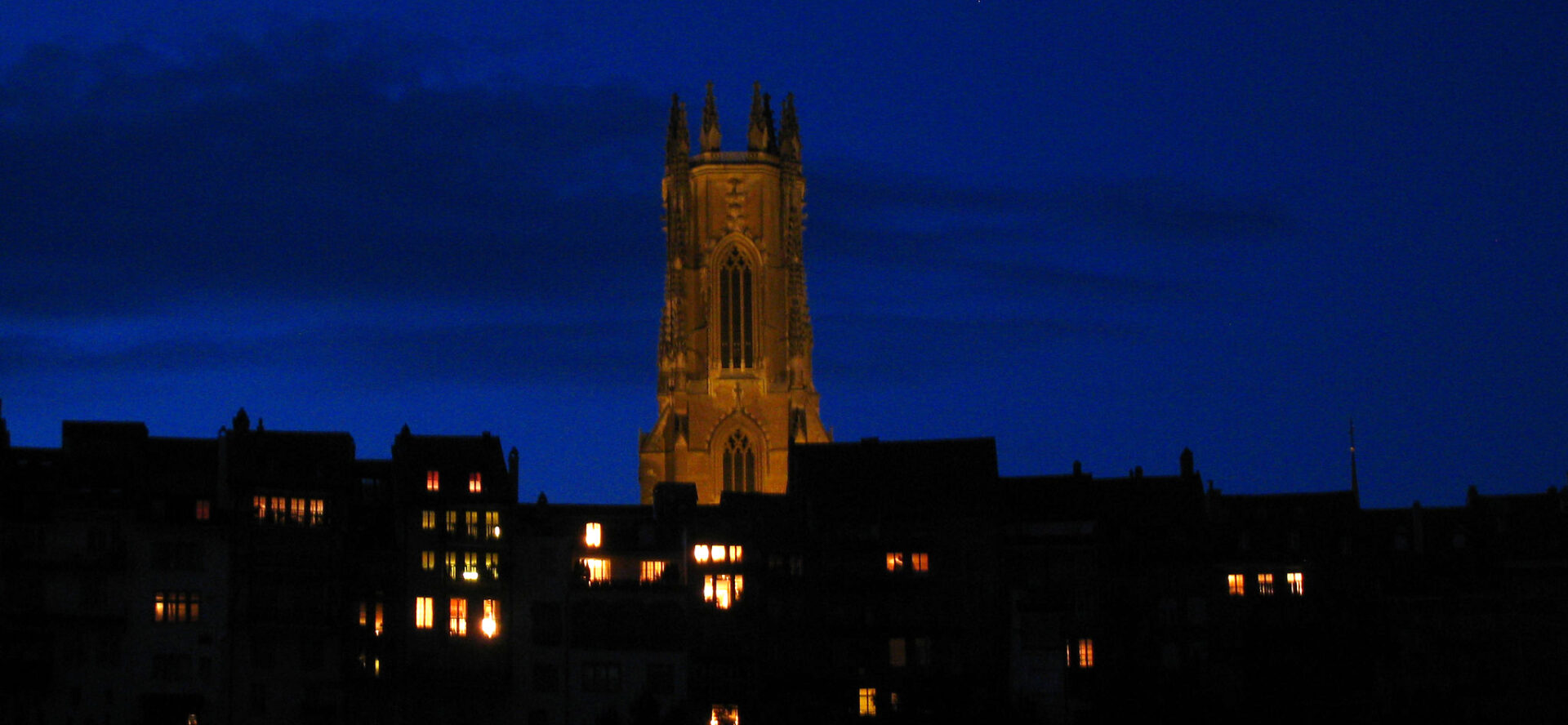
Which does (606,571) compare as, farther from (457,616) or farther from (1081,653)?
(1081,653)

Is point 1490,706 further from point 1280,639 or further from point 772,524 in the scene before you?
point 772,524

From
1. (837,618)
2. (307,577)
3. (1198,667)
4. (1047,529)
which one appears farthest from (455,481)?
(1198,667)

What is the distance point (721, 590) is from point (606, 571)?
4.73 metres

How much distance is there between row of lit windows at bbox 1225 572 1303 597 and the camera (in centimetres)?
9562

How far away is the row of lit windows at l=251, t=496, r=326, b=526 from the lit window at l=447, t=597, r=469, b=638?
614 centimetres

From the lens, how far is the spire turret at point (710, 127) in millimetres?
134125

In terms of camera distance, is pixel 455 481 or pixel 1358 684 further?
pixel 455 481

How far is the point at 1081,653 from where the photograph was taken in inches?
3674

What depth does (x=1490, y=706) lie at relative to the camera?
93.4 metres

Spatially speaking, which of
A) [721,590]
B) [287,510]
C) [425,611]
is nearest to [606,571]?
[721,590]

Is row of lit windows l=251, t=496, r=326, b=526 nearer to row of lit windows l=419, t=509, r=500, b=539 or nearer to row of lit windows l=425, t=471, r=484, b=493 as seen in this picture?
row of lit windows l=419, t=509, r=500, b=539

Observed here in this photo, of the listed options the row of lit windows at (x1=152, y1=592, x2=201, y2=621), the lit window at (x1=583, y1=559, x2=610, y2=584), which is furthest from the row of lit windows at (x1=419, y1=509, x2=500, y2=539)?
the row of lit windows at (x1=152, y1=592, x2=201, y2=621)

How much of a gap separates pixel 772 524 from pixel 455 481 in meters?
12.8

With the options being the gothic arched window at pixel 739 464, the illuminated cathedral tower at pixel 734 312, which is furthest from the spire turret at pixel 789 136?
the gothic arched window at pixel 739 464
